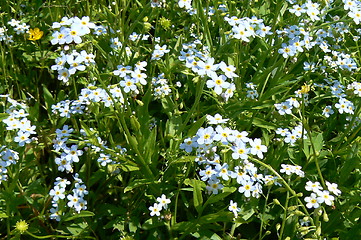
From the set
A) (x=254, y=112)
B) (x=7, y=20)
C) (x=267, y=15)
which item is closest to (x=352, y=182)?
(x=254, y=112)

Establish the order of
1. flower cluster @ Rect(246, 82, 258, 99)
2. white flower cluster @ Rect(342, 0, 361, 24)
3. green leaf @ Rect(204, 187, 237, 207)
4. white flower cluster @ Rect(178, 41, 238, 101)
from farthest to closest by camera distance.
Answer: white flower cluster @ Rect(342, 0, 361, 24) < flower cluster @ Rect(246, 82, 258, 99) < green leaf @ Rect(204, 187, 237, 207) < white flower cluster @ Rect(178, 41, 238, 101)

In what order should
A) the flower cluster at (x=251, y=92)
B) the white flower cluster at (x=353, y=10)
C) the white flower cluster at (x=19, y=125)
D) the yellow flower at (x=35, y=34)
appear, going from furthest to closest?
1. the yellow flower at (x=35, y=34)
2. the white flower cluster at (x=353, y=10)
3. the flower cluster at (x=251, y=92)
4. the white flower cluster at (x=19, y=125)

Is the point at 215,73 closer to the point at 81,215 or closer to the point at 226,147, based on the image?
the point at 226,147

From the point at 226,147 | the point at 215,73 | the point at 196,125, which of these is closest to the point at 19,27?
the point at 196,125

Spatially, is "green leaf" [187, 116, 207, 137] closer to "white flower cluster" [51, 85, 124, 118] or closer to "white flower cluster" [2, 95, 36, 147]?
"white flower cluster" [51, 85, 124, 118]

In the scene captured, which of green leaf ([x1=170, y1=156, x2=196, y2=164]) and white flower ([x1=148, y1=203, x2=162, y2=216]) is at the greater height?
green leaf ([x1=170, y1=156, x2=196, y2=164])

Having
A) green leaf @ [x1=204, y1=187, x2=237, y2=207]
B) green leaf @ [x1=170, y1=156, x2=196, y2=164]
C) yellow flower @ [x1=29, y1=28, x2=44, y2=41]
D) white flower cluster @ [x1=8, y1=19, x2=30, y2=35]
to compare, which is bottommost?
green leaf @ [x1=204, y1=187, x2=237, y2=207]

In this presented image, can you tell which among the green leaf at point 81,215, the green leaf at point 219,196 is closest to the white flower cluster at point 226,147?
the green leaf at point 219,196

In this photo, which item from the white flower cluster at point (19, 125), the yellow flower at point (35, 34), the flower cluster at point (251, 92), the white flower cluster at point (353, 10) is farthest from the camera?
the yellow flower at point (35, 34)

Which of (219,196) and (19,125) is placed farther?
(19,125)

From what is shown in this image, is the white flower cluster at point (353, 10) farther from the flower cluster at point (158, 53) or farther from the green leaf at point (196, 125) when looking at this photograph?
the green leaf at point (196, 125)

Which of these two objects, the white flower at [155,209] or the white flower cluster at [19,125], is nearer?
the white flower at [155,209]

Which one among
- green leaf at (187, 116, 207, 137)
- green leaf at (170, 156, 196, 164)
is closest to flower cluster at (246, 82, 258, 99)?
green leaf at (187, 116, 207, 137)
